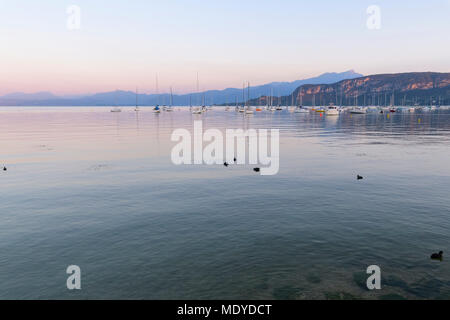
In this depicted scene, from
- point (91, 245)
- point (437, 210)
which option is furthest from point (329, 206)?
point (91, 245)

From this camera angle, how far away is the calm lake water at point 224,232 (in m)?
13.6

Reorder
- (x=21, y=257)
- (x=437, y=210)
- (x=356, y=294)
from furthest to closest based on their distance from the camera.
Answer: (x=437, y=210)
(x=21, y=257)
(x=356, y=294)

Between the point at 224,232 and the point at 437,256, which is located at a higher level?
the point at 224,232

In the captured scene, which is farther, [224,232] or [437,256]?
[224,232]

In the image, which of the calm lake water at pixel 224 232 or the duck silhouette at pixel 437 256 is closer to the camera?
the calm lake water at pixel 224 232

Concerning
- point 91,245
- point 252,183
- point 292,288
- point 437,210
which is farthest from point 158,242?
point 437,210

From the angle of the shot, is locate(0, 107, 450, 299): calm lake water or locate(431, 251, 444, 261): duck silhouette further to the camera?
locate(431, 251, 444, 261): duck silhouette

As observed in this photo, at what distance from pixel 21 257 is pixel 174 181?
17.6 meters

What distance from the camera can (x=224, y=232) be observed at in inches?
755

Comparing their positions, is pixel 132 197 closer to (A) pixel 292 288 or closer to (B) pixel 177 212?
(B) pixel 177 212

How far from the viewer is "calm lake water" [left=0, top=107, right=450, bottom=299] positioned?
535 inches

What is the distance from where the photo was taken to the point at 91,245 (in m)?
17.5
